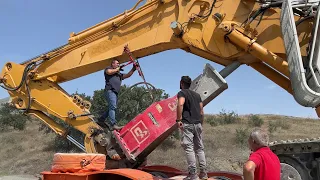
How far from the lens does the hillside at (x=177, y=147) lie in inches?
760

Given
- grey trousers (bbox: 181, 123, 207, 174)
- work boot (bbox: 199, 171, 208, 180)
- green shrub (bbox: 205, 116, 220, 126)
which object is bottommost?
work boot (bbox: 199, 171, 208, 180)

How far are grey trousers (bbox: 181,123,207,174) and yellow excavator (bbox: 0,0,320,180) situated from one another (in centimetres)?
86

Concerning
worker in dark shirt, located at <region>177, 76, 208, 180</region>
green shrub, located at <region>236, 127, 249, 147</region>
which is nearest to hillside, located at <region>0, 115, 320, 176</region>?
green shrub, located at <region>236, 127, 249, 147</region>

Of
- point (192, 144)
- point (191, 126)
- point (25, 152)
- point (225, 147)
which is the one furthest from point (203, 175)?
point (25, 152)

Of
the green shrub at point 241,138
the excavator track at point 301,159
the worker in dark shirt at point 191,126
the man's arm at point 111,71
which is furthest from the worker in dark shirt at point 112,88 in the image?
the green shrub at point 241,138

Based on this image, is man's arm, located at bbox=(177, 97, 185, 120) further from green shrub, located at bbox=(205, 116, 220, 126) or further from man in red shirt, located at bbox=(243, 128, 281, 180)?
green shrub, located at bbox=(205, 116, 220, 126)

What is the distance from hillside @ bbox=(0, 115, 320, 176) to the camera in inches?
760

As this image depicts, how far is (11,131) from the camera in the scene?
40531 millimetres

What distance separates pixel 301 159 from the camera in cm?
842

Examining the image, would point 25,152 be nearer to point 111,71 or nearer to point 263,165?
point 111,71

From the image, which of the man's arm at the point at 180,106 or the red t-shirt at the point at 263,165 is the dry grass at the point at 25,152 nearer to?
the man's arm at the point at 180,106

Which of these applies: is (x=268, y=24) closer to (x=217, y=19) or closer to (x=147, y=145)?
(x=217, y=19)

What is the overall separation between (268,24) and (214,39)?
101 cm

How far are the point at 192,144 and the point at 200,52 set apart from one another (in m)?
2.19
